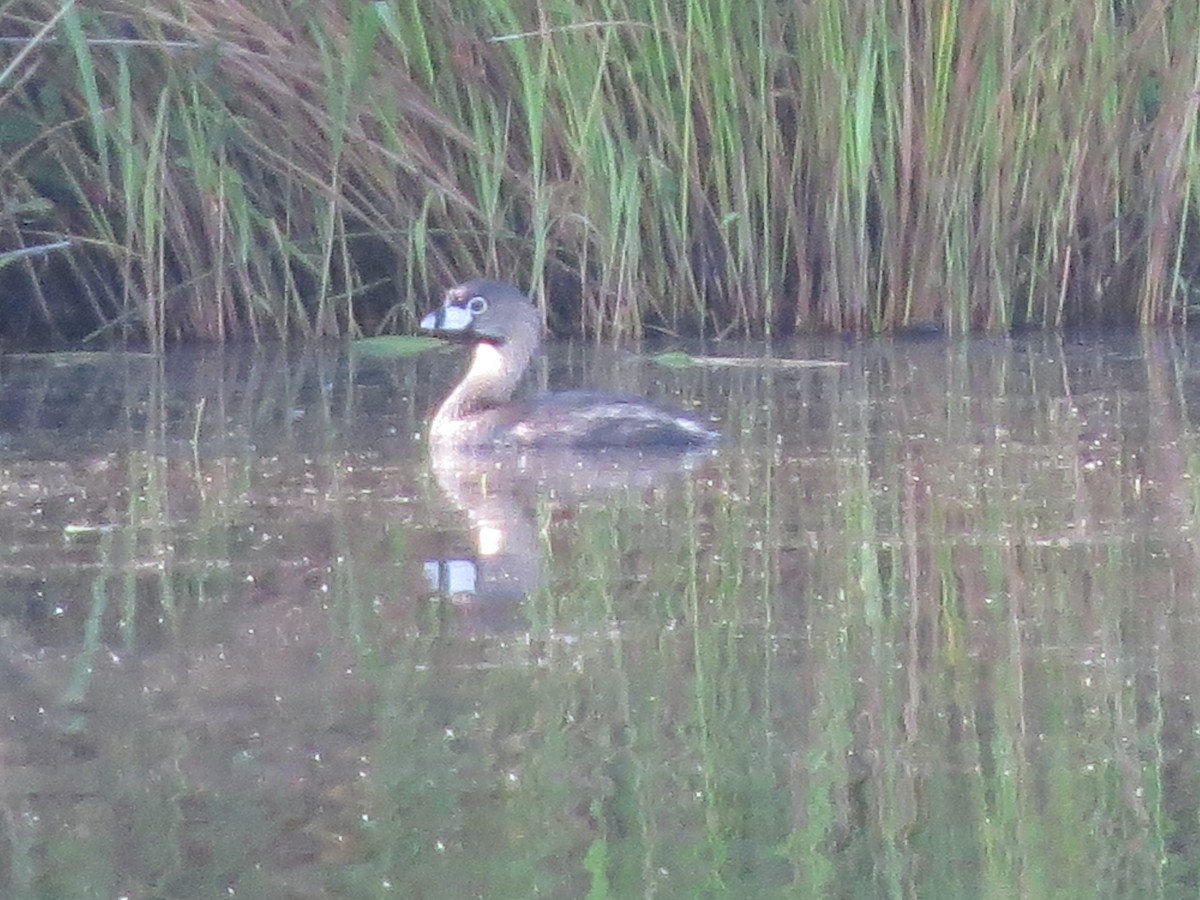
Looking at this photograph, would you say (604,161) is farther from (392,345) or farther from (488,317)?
(488,317)

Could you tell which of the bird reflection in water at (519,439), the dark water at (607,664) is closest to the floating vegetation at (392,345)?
the bird reflection in water at (519,439)

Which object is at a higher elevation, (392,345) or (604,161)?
(604,161)

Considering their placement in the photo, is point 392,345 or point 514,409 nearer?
point 514,409

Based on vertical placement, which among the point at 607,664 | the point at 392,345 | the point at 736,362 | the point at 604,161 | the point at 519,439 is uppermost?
the point at 604,161

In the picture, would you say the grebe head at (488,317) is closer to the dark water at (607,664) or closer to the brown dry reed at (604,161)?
the dark water at (607,664)

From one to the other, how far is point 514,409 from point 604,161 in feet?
5.47

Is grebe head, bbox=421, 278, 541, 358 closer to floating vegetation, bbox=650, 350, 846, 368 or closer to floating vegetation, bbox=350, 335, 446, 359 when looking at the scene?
floating vegetation, bbox=650, 350, 846, 368

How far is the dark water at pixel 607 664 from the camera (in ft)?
7.99

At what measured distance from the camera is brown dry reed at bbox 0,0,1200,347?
678cm

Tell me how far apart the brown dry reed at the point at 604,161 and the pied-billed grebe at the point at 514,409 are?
875 mm

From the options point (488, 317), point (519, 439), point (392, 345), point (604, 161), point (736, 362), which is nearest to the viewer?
point (519, 439)

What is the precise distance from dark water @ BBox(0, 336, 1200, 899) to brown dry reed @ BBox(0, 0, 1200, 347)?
155 centimetres

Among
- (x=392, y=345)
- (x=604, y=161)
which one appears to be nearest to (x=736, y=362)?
(x=604, y=161)

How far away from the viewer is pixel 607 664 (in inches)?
125
